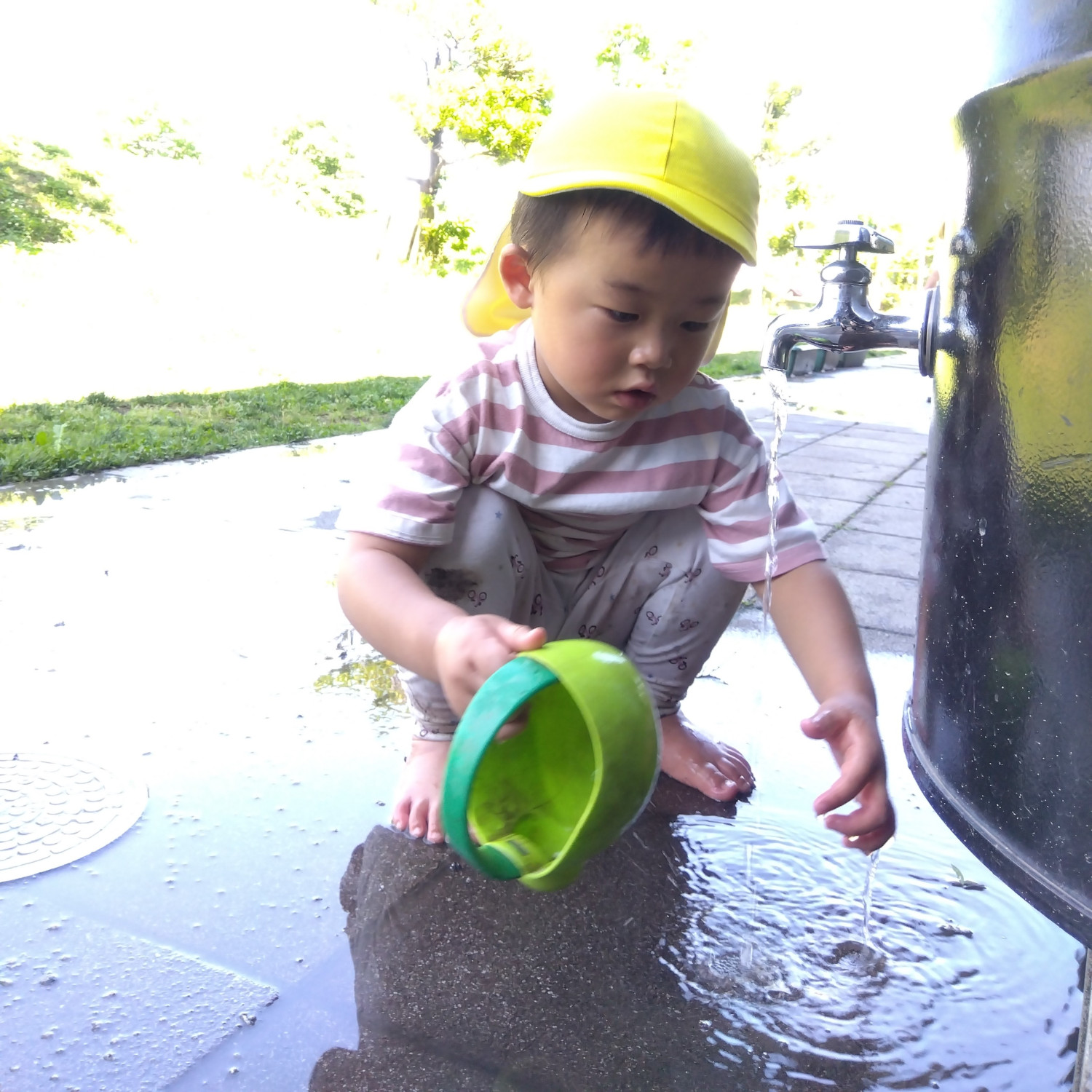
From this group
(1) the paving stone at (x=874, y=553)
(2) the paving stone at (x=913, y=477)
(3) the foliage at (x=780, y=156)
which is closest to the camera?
(1) the paving stone at (x=874, y=553)

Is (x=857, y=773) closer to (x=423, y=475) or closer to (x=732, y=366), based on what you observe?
(x=423, y=475)

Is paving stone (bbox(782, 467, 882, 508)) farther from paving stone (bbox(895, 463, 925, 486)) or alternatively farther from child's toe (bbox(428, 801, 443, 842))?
child's toe (bbox(428, 801, 443, 842))

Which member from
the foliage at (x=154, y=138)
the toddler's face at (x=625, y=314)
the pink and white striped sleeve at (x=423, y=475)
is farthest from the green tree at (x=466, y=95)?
the toddler's face at (x=625, y=314)

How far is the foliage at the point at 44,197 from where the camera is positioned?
44.0 ft

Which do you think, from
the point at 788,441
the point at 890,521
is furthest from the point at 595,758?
the point at 788,441

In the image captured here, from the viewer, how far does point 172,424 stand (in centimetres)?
542

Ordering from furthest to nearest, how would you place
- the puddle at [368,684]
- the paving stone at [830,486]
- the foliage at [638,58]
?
the foliage at [638,58]
the paving stone at [830,486]
the puddle at [368,684]

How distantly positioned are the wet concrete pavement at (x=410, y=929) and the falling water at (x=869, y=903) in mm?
12

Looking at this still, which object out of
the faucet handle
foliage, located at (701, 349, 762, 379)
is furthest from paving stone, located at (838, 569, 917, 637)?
foliage, located at (701, 349, 762, 379)

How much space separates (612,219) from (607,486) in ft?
1.58

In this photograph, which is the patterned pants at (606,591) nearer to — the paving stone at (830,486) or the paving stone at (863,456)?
the paving stone at (830,486)

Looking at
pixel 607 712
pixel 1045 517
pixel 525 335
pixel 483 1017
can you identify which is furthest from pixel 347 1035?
pixel 525 335

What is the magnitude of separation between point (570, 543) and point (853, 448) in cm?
456

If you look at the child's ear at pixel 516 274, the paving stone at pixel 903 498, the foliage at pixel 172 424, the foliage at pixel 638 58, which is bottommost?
the foliage at pixel 172 424
